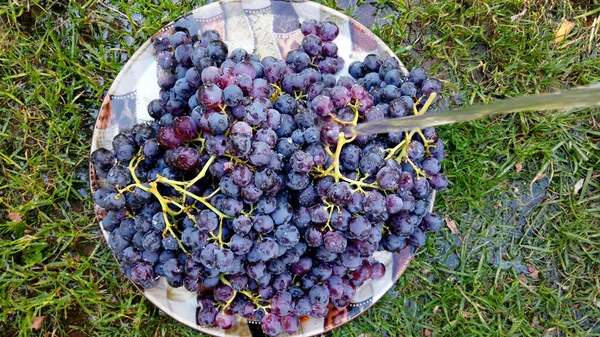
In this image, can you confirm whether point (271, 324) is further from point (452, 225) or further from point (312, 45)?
point (452, 225)

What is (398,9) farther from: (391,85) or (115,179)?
(115,179)

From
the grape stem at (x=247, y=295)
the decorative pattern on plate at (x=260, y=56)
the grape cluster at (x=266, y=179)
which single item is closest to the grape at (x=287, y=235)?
the grape cluster at (x=266, y=179)

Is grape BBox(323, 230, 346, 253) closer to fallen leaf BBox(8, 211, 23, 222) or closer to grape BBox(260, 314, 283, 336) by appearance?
grape BBox(260, 314, 283, 336)

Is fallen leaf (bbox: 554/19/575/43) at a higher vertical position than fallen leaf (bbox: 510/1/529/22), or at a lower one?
lower

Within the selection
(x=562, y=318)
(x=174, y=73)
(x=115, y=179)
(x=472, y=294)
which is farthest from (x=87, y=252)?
(x=562, y=318)

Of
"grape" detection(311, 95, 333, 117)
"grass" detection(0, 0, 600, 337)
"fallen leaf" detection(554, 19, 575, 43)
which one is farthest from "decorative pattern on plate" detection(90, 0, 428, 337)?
"fallen leaf" detection(554, 19, 575, 43)

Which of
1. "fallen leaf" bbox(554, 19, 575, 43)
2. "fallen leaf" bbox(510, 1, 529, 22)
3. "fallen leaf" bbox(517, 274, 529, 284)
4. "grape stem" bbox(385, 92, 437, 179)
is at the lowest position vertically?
"fallen leaf" bbox(517, 274, 529, 284)
